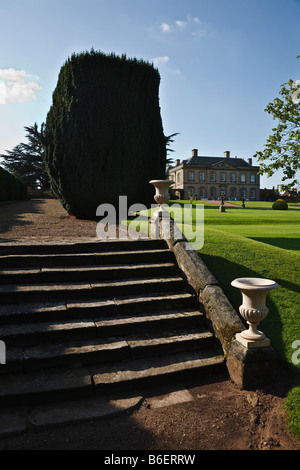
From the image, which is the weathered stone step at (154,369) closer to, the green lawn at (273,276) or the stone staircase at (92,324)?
the stone staircase at (92,324)

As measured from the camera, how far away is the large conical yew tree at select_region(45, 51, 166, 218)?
37.0 ft

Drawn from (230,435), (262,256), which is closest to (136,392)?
(230,435)

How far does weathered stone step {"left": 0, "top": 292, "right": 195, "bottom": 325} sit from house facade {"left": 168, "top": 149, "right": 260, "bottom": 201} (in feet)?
225

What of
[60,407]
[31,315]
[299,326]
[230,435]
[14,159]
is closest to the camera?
[230,435]

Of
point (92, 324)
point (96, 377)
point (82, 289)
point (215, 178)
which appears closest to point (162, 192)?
point (82, 289)

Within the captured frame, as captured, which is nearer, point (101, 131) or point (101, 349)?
point (101, 349)

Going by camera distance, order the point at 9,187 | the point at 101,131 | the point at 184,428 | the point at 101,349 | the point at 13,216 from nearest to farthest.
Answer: the point at 184,428 < the point at 101,349 < the point at 101,131 < the point at 13,216 < the point at 9,187

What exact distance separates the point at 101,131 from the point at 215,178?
222ft

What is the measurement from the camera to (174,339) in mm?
4500

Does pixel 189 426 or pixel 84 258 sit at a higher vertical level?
pixel 84 258

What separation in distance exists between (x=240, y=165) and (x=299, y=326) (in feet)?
263

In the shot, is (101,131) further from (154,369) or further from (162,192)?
(154,369)

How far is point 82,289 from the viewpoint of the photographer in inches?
200

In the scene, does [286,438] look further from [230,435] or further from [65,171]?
[65,171]
